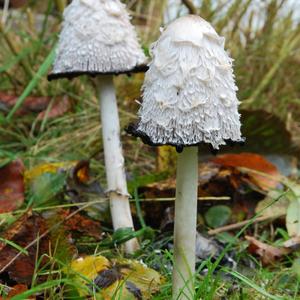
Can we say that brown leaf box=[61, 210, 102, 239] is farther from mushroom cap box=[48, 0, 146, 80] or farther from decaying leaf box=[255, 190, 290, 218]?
decaying leaf box=[255, 190, 290, 218]

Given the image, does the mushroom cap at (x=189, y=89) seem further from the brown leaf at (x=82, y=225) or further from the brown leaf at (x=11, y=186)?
the brown leaf at (x=11, y=186)

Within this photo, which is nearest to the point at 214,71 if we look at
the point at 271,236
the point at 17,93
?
the point at 271,236

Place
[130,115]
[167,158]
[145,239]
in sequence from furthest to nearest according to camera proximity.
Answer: [130,115]
[167,158]
[145,239]

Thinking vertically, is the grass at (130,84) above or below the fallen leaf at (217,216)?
above

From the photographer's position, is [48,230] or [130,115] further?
[130,115]

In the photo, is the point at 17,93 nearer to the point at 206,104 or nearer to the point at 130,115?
the point at 130,115

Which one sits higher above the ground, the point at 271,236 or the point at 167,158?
the point at 167,158

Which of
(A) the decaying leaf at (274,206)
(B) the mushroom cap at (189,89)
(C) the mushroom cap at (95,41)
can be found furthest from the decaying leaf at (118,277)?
(A) the decaying leaf at (274,206)
